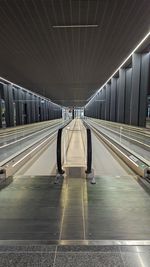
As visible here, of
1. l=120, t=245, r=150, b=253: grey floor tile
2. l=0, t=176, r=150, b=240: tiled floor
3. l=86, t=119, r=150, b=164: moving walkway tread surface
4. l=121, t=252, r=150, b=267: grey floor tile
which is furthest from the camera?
l=86, t=119, r=150, b=164: moving walkway tread surface

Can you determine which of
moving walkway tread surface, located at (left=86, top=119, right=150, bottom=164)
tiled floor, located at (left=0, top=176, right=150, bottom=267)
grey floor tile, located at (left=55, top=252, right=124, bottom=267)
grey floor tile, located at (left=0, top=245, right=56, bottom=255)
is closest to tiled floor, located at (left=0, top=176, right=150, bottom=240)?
tiled floor, located at (left=0, top=176, right=150, bottom=267)

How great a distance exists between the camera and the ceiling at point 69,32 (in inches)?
259

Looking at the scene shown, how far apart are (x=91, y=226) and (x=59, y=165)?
2.15 metres

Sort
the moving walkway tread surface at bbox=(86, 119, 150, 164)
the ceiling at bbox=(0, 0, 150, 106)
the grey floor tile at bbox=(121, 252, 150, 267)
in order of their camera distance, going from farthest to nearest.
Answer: the moving walkway tread surface at bbox=(86, 119, 150, 164)
the ceiling at bbox=(0, 0, 150, 106)
the grey floor tile at bbox=(121, 252, 150, 267)

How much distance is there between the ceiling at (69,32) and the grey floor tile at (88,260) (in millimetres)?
6471

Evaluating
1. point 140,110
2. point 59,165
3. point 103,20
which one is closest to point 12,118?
point 140,110

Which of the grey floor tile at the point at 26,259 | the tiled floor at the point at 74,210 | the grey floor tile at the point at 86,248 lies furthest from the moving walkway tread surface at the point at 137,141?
the grey floor tile at the point at 26,259

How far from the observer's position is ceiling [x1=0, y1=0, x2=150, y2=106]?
6.59m

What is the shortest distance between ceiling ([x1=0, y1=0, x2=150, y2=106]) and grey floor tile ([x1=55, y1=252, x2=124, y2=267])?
6471 millimetres

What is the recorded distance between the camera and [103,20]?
25.1ft

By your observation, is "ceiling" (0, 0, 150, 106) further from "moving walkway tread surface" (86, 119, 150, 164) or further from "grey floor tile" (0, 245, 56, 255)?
"grey floor tile" (0, 245, 56, 255)

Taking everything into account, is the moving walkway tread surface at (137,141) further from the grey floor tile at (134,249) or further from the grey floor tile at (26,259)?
the grey floor tile at (26,259)

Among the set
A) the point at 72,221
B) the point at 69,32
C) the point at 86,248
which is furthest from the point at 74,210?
the point at 69,32

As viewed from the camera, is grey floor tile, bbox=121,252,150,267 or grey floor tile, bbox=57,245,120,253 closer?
grey floor tile, bbox=121,252,150,267
